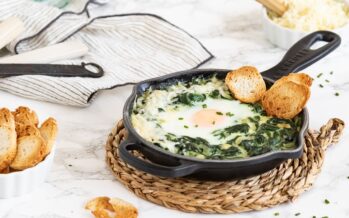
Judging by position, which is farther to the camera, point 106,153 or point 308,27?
point 308,27

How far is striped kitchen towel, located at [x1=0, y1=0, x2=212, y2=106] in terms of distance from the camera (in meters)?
2.24

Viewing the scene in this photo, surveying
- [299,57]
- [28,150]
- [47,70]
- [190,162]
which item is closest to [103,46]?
[47,70]

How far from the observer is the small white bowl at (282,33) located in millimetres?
2518

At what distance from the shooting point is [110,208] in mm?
1771

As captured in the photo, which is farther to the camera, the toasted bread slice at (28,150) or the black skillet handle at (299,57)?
the black skillet handle at (299,57)

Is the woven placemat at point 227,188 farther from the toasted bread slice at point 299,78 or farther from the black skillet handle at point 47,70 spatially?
the black skillet handle at point 47,70

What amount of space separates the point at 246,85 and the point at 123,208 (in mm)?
453

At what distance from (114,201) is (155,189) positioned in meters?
0.10

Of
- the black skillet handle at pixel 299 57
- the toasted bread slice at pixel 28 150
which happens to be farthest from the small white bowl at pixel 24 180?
the black skillet handle at pixel 299 57

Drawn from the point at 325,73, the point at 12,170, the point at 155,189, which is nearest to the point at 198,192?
the point at 155,189

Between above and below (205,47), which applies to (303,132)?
above

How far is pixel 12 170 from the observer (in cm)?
178

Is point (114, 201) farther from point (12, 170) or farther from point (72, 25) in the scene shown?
point (72, 25)

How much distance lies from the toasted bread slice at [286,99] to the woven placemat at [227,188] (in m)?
0.12
